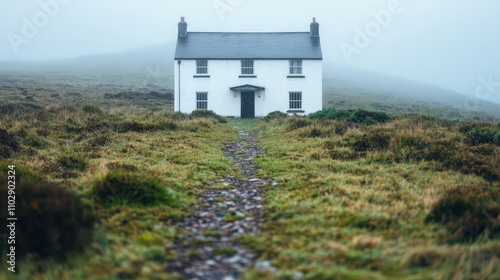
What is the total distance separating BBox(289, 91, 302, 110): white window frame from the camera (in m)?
38.7

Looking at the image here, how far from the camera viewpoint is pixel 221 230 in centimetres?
633

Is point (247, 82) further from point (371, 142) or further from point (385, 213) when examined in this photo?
point (385, 213)

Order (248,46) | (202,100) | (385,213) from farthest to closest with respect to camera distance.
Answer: (248,46), (202,100), (385,213)

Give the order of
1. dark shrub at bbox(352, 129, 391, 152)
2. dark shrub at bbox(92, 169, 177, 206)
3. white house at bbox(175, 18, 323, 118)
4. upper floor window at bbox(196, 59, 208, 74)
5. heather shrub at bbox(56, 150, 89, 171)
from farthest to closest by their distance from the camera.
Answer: upper floor window at bbox(196, 59, 208, 74) < white house at bbox(175, 18, 323, 118) < dark shrub at bbox(352, 129, 391, 152) < heather shrub at bbox(56, 150, 89, 171) < dark shrub at bbox(92, 169, 177, 206)

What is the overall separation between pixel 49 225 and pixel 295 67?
35.3 metres

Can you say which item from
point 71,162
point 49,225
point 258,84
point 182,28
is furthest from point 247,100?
point 49,225

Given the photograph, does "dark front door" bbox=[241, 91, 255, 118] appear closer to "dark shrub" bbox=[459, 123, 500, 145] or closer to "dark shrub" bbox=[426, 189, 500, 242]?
"dark shrub" bbox=[459, 123, 500, 145]

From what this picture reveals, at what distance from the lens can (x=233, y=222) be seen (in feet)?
22.0

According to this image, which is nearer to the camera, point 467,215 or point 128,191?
point 467,215

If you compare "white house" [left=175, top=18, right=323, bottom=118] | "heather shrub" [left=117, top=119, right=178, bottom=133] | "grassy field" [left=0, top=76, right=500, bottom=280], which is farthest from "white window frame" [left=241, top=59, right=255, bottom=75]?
"grassy field" [left=0, top=76, right=500, bottom=280]

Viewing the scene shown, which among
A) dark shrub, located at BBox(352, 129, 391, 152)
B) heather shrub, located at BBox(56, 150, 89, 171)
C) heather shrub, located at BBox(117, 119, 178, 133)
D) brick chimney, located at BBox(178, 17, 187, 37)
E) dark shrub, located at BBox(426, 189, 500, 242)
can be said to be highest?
brick chimney, located at BBox(178, 17, 187, 37)

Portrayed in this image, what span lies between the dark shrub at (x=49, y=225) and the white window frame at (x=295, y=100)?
1343 inches

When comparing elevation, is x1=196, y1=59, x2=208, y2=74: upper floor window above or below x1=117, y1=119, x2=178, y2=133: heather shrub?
above

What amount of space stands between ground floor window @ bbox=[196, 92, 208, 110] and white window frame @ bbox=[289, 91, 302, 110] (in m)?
7.97
